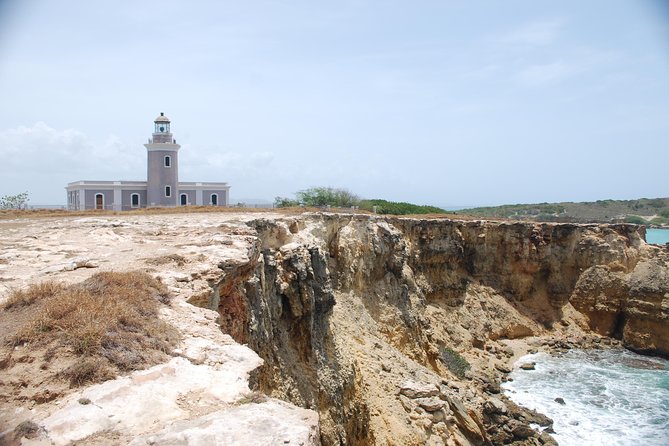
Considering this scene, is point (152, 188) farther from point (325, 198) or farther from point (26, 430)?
point (26, 430)

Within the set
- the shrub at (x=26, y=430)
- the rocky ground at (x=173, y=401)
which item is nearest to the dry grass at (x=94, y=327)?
the rocky ground at (x=173, y=401)

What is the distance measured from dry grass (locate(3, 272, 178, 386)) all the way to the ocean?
56.2 ft

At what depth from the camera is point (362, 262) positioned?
21859mm

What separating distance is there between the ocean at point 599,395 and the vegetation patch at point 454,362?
75.6 inches

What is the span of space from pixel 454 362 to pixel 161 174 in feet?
90.9

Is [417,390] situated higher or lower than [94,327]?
lower

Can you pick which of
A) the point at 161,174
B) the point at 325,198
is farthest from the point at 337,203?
the point at 161,174

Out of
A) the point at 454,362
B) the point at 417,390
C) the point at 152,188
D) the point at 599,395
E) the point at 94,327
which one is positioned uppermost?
the point at 152,188

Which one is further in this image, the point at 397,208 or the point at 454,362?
the point at 397,208

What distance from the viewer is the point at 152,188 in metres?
41.1

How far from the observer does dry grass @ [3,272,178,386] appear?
544 cm

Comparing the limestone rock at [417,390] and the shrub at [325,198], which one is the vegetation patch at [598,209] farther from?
the limestone rock at [417,390]

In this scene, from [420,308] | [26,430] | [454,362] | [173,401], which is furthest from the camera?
[420,308]

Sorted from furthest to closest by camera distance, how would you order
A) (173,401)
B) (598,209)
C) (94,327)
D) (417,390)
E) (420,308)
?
(598,209)
(420,308)
(417,390)
(94,327)
(173,401)
